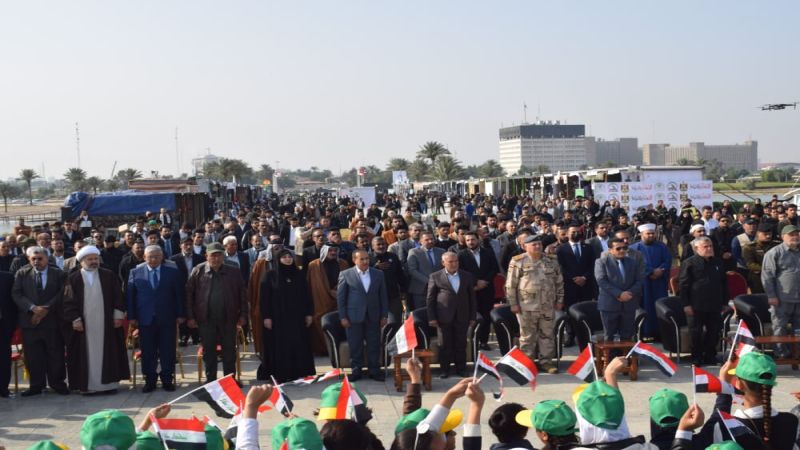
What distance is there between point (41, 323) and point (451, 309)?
471cm

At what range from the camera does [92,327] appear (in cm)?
959

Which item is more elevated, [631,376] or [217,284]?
[217,284]

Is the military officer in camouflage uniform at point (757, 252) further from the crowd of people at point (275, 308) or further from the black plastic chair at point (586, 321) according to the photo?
the black plastic chair at point (586, 321)

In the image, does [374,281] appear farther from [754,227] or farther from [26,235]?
[26,235]

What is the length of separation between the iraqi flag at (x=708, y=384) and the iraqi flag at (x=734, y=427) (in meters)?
0.65

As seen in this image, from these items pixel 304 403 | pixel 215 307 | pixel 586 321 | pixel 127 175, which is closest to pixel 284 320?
pixel 215 307

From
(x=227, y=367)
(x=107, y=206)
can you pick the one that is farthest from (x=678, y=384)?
(x=107, y=206)

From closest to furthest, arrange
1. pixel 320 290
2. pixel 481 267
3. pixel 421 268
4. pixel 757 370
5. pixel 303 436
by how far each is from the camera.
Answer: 1. pixel 303 436
2. pixel 757 370
3. pixel 320 290
4. pixel 421 268
5. pixel 481 267

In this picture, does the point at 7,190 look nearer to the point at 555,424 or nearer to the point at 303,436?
the point at 303,436

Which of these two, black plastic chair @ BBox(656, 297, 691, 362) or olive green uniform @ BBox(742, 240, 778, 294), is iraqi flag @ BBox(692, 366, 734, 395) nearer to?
black plastic chair @ BBox(656, 297, 691, 362)

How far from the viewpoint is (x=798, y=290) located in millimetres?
9789

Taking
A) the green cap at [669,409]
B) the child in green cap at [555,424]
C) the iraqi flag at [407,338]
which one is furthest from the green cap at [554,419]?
the iraqi flag at [407,338]

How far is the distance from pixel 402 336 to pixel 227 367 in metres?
3.10

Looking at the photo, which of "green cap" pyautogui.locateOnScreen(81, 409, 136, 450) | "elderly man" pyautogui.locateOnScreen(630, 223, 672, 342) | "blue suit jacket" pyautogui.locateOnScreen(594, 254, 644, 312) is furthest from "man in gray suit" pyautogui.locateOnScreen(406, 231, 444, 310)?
"green cap" pyautogui.locateOnScreen(81, 409, 136, 450)
